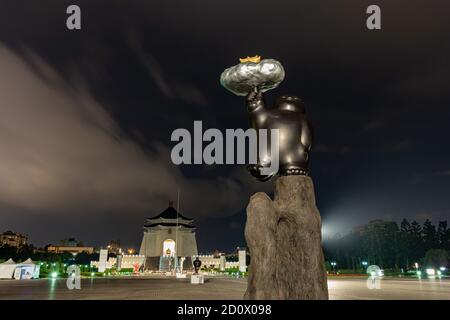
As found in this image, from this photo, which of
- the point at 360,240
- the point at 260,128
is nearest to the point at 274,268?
the point at 260,128

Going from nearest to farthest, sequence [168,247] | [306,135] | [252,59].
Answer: [306,135] → [252,59] → [168,247]

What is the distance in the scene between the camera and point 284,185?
754 centimetres

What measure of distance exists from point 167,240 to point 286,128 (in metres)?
63.9

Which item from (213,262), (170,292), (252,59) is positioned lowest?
(170,292)

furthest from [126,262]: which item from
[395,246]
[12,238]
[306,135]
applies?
[12,238]

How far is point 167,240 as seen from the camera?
68062mm

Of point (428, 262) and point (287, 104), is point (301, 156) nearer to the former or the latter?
point (287, 104)

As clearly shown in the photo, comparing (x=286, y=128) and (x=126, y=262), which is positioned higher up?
(x=286, y=128)

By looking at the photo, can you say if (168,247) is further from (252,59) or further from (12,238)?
(12,238)

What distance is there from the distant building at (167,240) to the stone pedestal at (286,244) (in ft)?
197

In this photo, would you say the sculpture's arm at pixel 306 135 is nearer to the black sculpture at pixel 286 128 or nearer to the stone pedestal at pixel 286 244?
the black sculpture at pixel 286 128

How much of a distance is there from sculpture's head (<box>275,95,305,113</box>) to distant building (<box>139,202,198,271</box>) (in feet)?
196

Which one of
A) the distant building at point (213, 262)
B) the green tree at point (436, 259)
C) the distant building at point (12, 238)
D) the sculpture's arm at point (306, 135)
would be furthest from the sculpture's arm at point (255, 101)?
the distant building at point (12, 238)
